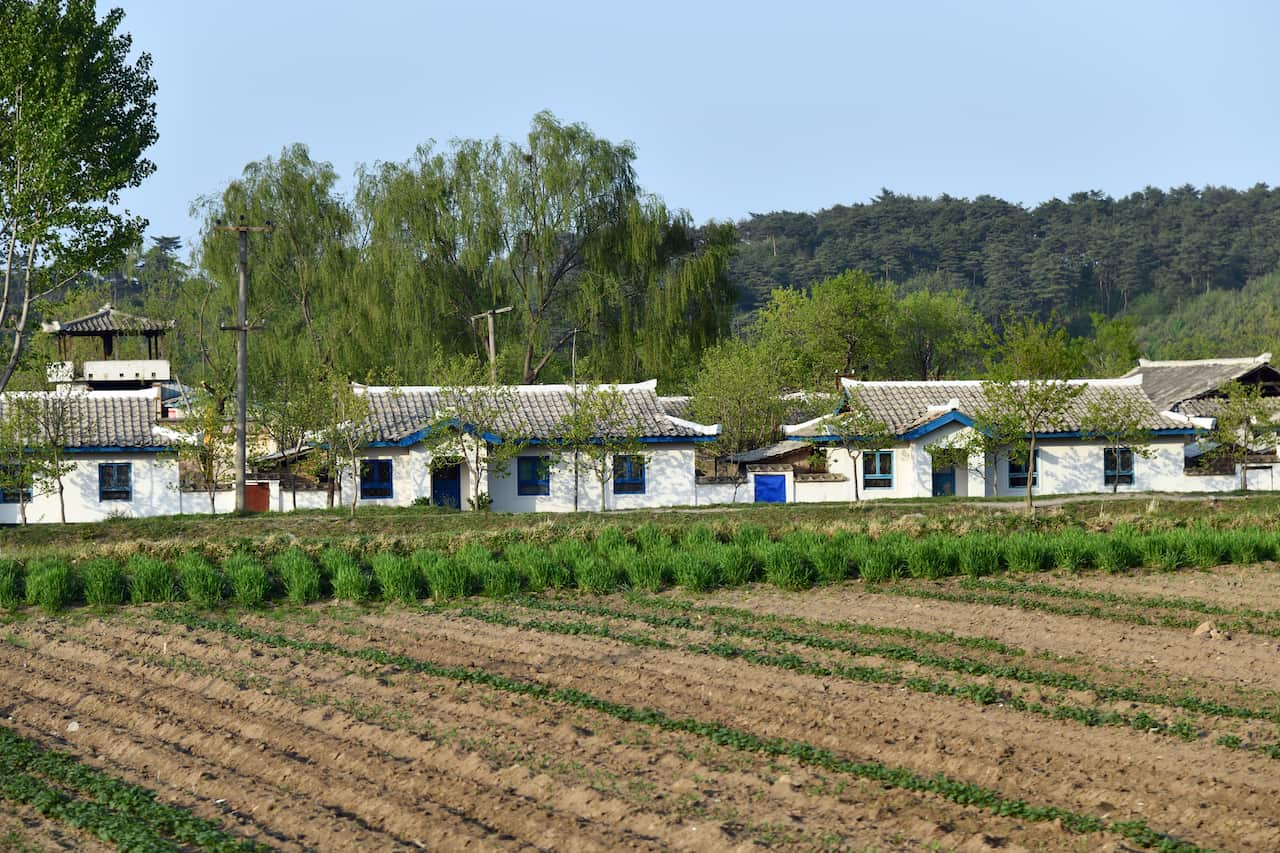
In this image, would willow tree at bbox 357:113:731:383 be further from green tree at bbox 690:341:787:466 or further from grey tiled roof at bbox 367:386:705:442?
grey tiled roof at bbox 367:386:705:442

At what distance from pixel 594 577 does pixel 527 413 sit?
67.6 feet

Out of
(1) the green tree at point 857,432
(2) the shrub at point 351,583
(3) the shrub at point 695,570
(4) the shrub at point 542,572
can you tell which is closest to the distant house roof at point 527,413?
(1) the green tree at point 857,432

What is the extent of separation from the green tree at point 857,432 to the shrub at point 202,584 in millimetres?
22317

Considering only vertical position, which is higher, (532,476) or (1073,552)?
(532,476)

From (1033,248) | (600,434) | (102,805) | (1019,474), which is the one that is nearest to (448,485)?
(600,434)

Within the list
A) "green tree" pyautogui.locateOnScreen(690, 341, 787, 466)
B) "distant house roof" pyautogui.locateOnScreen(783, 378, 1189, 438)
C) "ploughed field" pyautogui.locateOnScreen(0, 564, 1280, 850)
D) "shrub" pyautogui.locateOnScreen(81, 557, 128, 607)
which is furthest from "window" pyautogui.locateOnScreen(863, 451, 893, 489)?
"shrub" pyautogui.locateOnScreen(81, 557, 128, 607)

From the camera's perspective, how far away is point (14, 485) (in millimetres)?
38469

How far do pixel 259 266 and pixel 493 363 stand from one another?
17.3 metres

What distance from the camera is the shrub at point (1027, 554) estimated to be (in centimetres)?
2217

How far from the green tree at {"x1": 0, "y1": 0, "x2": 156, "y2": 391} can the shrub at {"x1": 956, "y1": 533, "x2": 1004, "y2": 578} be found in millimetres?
18064

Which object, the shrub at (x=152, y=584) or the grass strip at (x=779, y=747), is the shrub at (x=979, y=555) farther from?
the shrub at (x=152, y=584)

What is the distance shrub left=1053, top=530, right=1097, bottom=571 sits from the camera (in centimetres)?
2208

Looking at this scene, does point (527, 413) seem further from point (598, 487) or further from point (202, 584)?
point (202, 584)

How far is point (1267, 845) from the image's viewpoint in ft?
29.8
